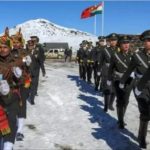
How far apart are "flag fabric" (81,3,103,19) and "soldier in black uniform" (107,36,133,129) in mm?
25562

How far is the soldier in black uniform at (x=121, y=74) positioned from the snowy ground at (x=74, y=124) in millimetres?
525

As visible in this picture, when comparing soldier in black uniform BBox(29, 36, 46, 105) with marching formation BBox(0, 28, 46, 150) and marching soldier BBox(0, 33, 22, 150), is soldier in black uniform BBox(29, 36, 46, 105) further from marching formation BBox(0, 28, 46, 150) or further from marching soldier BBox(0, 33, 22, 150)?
marching soldier BBox(0, 33, 22, 150)

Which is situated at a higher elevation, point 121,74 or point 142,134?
point 121,74

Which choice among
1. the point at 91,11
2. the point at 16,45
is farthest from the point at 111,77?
the point at 91,11

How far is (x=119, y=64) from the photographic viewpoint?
1164 centimetres

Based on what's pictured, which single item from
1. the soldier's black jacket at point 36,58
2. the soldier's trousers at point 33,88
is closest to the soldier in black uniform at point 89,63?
the soldier's black jacket at point 36,58

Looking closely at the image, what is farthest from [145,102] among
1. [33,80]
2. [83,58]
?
[83,58]

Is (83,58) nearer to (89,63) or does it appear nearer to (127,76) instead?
(89,63)

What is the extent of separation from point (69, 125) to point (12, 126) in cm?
466

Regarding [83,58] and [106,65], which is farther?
[83,58]

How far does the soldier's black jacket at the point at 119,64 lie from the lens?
11.6 metres

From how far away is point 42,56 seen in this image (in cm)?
1594

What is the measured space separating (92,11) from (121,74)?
26.5m

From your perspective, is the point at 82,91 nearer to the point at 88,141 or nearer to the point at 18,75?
the point at 88,141
